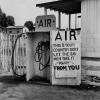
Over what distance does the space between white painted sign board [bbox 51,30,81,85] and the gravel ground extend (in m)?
0.50

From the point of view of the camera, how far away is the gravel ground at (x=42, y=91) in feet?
21.1

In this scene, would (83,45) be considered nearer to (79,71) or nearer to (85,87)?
(79,71)

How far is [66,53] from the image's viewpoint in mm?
7828

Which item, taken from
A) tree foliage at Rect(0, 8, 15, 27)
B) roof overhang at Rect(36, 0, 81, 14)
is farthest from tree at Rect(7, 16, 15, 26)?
roof overhang at Rect(36, 0, 81, 14)

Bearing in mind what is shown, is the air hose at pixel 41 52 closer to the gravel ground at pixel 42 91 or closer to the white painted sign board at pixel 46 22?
the white painted sign board at pixel 46 22

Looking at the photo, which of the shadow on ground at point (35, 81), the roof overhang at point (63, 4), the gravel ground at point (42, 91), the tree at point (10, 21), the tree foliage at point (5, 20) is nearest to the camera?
the gravel ground at point (42, 91)

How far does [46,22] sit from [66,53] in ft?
4.59

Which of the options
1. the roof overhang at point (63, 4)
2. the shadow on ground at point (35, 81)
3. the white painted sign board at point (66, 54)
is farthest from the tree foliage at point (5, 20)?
the white painted sign board at point (66, 54)

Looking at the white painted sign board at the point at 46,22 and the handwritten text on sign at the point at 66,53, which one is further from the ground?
the white painted sign board at the point at 46,22

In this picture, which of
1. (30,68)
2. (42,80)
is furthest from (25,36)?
(42,80)

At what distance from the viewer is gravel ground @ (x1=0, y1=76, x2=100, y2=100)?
644 centimetres

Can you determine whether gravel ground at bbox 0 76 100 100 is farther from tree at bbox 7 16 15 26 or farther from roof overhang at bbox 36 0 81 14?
tree at bbox 7 16 15 26

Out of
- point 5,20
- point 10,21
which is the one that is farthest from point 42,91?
point 10,21

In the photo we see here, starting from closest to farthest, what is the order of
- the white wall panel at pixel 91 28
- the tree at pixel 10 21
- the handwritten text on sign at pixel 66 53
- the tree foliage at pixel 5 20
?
1. the handwritten text on sign at pixel 66 53
2. the white wall panel at pixel 91 28
3. the tree foliage at pixel 5 20
4. the tree at pixel 10 21
